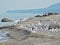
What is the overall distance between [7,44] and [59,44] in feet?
7.56

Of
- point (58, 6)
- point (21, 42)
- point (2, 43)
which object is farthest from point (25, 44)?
point (58, 6)

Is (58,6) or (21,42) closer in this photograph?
(21,42)

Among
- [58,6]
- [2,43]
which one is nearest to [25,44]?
[2,43]

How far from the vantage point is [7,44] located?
34.3 feet

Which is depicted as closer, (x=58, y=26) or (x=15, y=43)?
(x=15, y=43)

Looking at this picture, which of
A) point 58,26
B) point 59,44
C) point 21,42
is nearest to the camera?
point 59,44

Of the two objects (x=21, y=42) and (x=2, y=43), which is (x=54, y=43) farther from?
(x=2, y=43)

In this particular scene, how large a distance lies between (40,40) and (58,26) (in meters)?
5.85

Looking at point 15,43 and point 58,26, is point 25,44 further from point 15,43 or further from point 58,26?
point 58,26

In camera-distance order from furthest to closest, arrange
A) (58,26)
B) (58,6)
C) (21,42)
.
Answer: (58,6), (58,26), (21,42)

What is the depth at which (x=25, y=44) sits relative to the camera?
1015cm

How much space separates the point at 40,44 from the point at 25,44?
671 mm

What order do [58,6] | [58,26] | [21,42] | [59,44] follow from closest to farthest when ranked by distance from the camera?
[59,44] < [21,42] < [58,26] < [58,6]

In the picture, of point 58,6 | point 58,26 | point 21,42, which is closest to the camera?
point 21,42
